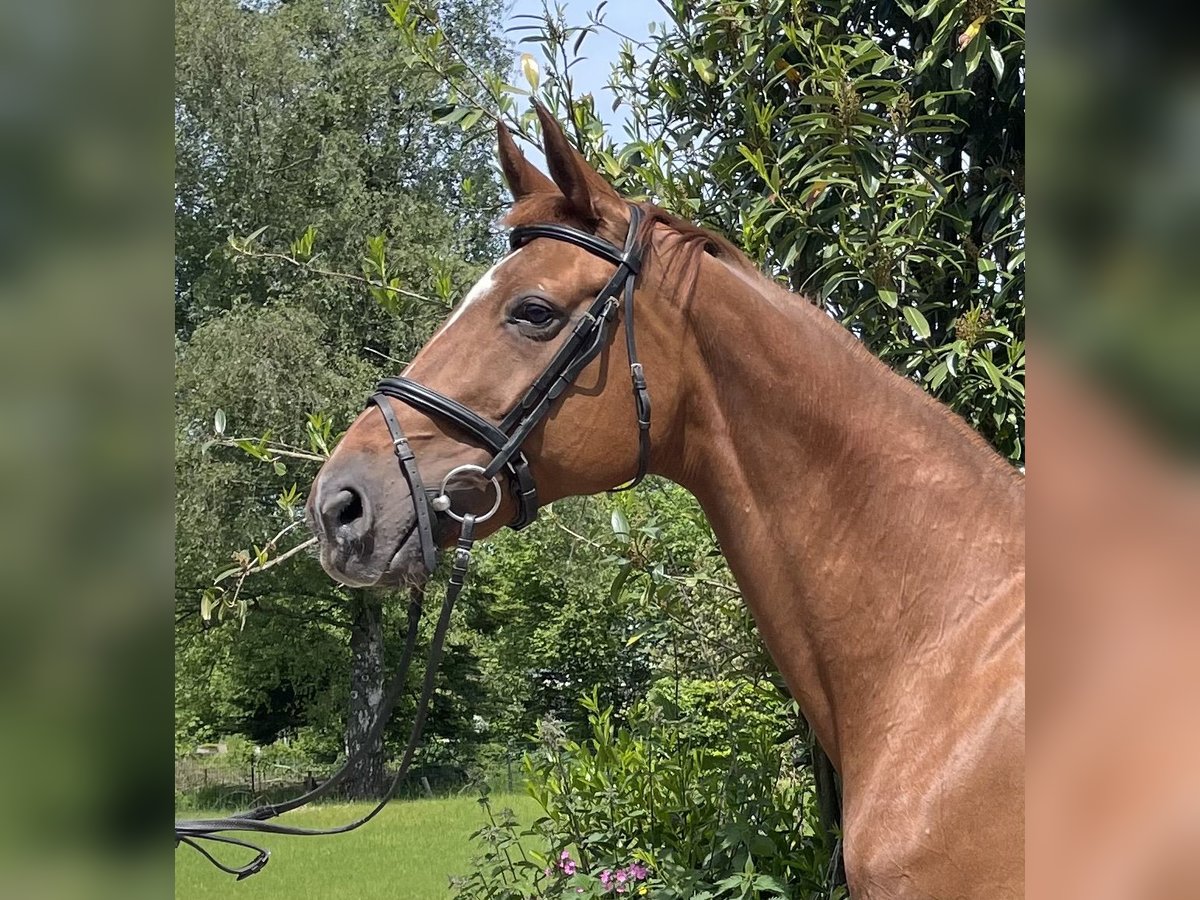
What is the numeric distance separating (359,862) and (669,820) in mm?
7290

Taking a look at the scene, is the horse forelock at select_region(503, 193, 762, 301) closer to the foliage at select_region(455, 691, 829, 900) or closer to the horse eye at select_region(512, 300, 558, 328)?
the horse eye at select_region(512, 300, 558, 328)

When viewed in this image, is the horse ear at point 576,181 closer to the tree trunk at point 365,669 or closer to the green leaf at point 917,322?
the green leaf at point 917,322

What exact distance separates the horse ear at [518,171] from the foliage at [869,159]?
110 centimetres

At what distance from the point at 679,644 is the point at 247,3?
593 inches

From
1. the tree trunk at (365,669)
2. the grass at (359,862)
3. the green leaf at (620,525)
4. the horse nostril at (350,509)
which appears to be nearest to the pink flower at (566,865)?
the green leaf at (620,525)

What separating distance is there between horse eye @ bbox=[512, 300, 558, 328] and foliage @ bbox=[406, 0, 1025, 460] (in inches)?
51.7

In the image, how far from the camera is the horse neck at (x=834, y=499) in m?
1.85

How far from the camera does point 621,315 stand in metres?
2.01

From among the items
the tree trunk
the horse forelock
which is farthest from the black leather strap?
the tree trunk

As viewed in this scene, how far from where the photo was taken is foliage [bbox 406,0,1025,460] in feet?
9.78

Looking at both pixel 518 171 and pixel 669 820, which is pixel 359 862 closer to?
pixel 669 820

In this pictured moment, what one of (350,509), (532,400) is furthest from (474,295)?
(350,509)

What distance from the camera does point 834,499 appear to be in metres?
1.91
